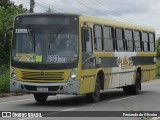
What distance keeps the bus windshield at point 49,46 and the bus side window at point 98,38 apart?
1.58 m

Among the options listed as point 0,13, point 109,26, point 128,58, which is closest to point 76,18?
point 109,26

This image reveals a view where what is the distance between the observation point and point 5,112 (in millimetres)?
15898

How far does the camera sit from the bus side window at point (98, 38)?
19.7m

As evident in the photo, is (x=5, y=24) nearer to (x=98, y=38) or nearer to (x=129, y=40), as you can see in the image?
(x=129, y=40)

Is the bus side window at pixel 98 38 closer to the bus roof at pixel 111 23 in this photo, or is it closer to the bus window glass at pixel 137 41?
the bus roof at pixel 111 23

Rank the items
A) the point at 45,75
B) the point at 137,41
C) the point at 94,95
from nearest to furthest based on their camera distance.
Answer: the point at 45,75 < the point at 94,95 < the point at 137,41

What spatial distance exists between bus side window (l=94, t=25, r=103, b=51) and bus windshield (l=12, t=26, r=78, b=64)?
158cm

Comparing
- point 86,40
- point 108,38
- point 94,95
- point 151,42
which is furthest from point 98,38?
point 151,42

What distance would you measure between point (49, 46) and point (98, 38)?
8.16 feet

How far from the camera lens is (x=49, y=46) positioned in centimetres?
1820

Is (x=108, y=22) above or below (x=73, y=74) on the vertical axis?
above

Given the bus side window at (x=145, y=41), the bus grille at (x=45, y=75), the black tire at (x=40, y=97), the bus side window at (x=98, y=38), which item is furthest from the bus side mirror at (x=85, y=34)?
the bus side window at (x=145, y=41)

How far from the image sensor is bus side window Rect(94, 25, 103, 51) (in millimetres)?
19722

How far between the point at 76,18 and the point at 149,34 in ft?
33.0
